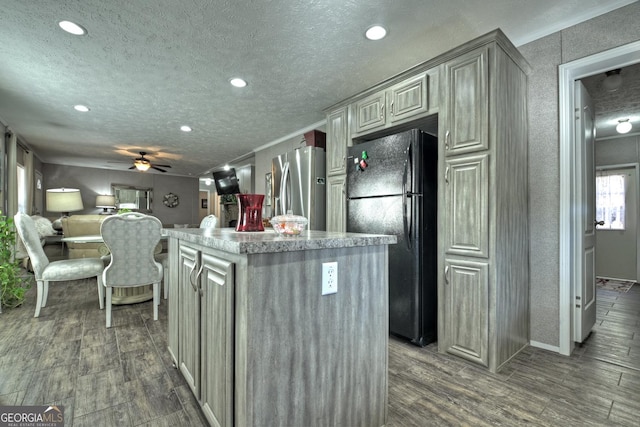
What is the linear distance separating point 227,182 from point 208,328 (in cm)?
747

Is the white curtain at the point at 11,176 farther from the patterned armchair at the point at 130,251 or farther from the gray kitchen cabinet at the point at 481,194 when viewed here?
the gray kitchen cabinet at the point at 481,194

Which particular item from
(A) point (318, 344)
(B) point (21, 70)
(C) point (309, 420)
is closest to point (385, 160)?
(A) point (318, 344)

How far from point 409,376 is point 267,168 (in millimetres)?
4869

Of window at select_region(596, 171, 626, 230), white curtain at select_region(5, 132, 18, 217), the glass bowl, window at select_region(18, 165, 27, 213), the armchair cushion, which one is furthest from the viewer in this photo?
window at select_region(18, 165, 27, 213)

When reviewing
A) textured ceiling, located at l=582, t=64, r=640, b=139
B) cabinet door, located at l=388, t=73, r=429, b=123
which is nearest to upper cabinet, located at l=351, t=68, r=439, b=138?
cabinet door, located at l=388, t=73, r=429, b=123

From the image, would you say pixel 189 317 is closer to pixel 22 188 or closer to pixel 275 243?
pixel 275 243

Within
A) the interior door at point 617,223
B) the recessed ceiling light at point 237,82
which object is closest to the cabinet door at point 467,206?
the recessed ceiling light at point 237,82

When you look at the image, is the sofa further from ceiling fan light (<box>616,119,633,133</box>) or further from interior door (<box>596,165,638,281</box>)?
interior door (<box>596,165,638,281</box>)

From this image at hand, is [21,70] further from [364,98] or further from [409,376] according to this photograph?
[409,376]

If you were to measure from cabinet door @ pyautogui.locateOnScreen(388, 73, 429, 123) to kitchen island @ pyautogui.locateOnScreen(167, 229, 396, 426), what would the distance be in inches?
58.8

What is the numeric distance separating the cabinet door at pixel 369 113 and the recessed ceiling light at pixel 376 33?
50 cm

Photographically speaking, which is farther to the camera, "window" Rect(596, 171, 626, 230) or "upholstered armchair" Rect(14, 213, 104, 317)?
"window" Rect(596, 171, 626, 230)

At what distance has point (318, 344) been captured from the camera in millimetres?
1135

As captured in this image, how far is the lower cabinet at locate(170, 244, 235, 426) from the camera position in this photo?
1066mm
